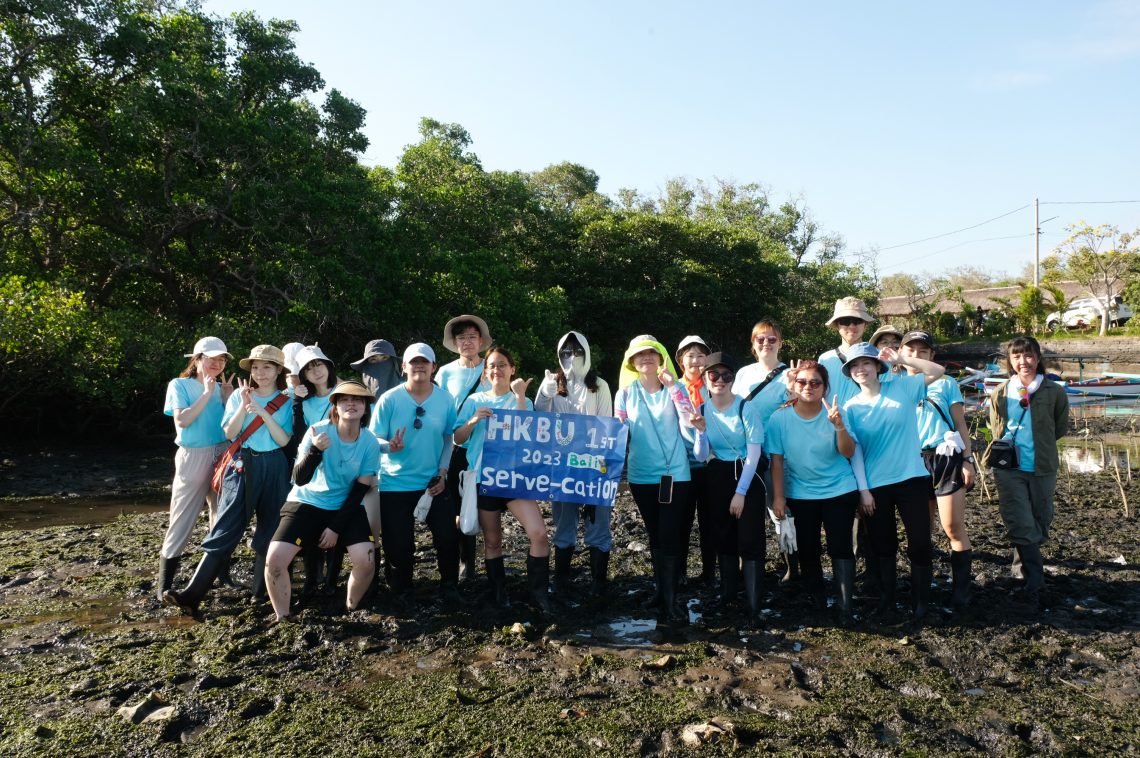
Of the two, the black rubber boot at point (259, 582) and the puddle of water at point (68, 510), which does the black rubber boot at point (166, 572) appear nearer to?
the black rubber boot at point (259, 582)

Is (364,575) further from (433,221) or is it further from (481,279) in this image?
(433,221)

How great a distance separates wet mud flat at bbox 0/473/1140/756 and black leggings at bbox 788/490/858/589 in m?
0.37

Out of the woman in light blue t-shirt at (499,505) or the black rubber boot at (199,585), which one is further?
the woman in light blue t-shirt at (499,505)

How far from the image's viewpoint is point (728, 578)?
597 centimetres

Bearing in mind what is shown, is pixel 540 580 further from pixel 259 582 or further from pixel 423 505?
pixel 259 582

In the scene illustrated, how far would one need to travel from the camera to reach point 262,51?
2025cm

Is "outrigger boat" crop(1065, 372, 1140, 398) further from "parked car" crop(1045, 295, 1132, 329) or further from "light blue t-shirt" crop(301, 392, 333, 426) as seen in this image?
"light blue t-shirt" crop(301, 392, 333, 426)

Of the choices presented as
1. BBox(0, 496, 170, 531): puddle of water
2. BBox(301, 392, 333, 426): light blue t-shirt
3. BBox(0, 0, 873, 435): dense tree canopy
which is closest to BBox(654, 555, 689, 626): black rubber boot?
BBox(301, 392, 333, 426): light blue t-shirt

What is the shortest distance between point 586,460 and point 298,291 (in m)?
12.9

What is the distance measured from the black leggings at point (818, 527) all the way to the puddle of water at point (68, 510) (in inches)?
374

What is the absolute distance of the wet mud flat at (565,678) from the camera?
3.90 metres

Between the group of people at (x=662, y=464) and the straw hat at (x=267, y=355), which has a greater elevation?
the straw hat at (x=267, y=355)

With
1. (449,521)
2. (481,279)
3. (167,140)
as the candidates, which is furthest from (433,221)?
(449,521)

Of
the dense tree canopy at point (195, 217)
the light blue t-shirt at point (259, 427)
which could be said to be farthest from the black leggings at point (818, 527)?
the dense tree canopy at point (195, 217)
